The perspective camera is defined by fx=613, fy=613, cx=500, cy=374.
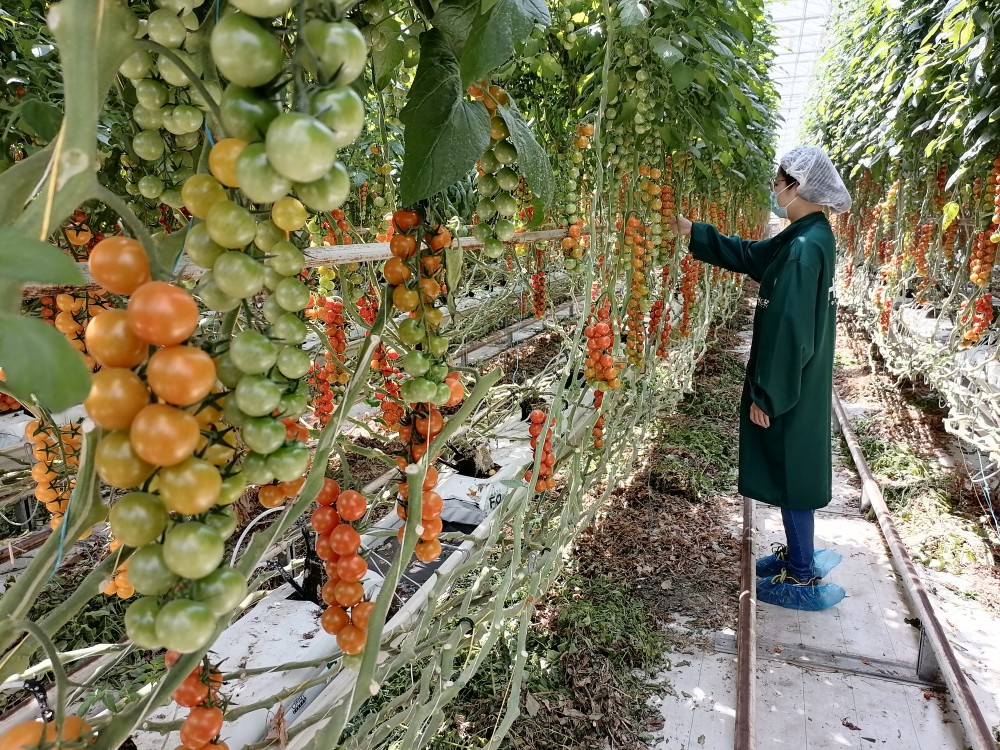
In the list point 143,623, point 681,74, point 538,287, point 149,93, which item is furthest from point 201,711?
point 538,287

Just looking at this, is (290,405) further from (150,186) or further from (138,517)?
(150,186)

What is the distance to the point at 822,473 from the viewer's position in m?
2.15

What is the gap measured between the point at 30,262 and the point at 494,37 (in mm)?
390

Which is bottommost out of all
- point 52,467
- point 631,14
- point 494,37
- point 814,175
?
point 52,467

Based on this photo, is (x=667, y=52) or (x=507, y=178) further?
(x=667, y=52)

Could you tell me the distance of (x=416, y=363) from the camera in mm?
588

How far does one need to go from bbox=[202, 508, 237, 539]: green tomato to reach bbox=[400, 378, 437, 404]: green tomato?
0.81 ft

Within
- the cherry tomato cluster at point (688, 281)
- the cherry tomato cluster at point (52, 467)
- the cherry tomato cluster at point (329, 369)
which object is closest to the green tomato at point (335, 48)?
the cherry tomato cluster at point (52, 467)

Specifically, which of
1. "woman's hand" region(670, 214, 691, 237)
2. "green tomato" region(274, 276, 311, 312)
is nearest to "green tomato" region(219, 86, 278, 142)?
"green tomato" region(274, 276, 311, 312)

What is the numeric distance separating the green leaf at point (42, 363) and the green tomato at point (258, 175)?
10 cm

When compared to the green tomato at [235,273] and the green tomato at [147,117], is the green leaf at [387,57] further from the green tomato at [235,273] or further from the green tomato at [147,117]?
the green tomato at [235,273]

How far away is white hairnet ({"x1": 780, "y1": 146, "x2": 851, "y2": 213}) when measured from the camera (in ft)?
6.64

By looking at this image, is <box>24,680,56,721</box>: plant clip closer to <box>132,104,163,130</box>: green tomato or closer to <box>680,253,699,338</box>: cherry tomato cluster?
<box>132,104,163,130</box>: green tomato

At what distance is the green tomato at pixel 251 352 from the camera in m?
0.35
